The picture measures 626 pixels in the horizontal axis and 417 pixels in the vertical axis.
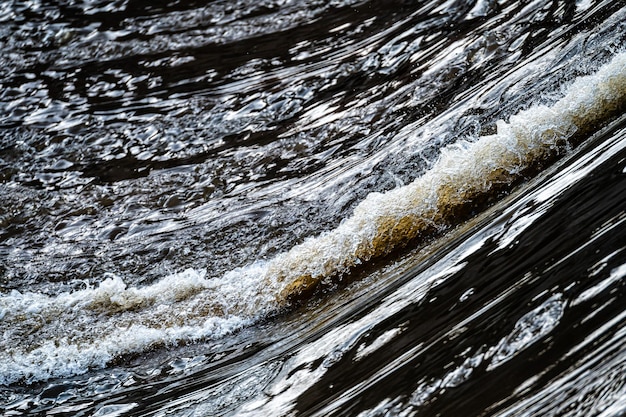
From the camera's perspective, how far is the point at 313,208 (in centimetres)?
414

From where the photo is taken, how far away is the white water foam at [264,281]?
365 cm

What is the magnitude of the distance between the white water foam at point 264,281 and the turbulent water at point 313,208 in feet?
0.04

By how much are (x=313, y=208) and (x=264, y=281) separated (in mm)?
557

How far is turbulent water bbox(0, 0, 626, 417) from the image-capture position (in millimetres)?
2449

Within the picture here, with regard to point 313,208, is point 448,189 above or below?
below

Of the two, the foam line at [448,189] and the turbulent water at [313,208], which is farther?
the foam line at [448,189]

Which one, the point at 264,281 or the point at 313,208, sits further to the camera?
the point at 313,208

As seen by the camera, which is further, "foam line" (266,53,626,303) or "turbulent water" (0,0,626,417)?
Result: "foam line" (266,53,626,303)

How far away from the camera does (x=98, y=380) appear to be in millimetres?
3465

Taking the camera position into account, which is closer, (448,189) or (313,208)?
(448,189)

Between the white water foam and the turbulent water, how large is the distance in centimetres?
1

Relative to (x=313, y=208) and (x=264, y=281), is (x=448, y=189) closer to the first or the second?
(x=313, y=208)

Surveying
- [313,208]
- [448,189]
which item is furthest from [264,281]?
[448,189]

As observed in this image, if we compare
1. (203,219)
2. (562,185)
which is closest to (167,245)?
(203,219)
